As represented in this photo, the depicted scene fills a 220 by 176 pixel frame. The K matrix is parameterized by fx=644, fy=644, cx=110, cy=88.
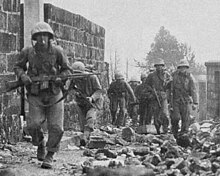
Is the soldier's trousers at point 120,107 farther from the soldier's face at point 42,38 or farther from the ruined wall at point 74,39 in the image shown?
the soldier's face at point 42,38

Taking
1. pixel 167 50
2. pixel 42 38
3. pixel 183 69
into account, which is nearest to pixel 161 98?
pixel 183 69

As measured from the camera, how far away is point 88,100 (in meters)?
→ 11.8

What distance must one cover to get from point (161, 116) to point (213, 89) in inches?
390

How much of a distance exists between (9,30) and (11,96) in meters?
1.17

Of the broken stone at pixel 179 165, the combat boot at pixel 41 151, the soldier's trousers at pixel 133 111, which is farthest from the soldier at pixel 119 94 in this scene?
the broken stone at pixel 179 165

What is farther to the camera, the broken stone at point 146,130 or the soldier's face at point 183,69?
the broken stone at point 146,130

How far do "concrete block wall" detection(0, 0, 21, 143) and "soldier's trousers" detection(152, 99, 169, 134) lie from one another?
199 inches

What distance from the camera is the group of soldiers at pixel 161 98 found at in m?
14.1

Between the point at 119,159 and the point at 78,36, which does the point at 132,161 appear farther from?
the point at 78,36

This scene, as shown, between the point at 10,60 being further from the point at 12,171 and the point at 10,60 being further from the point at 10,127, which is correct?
the point at 12,171

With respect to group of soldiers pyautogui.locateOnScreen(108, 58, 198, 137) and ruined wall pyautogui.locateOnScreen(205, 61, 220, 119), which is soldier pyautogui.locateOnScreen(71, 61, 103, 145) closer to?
group of soldiers pyautogui.locateOnScreen(108, 58, 198, 137)

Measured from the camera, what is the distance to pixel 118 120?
18656 millimetres

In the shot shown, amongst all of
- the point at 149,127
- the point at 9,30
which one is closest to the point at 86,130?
the point at 9,30

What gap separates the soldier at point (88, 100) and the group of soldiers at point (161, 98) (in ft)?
8.48
